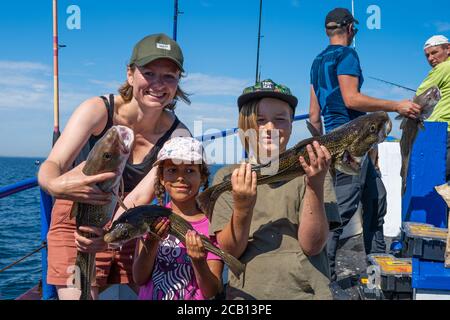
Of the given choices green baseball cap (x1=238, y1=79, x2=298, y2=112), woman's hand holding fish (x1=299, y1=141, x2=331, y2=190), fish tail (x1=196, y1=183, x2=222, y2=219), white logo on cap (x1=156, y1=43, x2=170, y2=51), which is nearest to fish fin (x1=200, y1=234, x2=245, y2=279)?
fish tail (x1=196, y1=183, x2=222, y2=219)

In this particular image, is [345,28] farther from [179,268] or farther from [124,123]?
[179,268]

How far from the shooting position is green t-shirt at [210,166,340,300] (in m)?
2.86

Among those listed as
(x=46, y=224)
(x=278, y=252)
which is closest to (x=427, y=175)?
(x=278, y=252)

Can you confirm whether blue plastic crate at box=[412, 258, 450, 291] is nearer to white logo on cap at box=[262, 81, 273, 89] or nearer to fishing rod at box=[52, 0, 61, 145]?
white logo on cap at box=[262, 81, 273, 89]

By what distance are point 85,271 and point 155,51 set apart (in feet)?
5.50

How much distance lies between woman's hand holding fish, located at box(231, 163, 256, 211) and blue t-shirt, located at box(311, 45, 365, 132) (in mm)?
2443

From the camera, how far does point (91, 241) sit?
3.11 m

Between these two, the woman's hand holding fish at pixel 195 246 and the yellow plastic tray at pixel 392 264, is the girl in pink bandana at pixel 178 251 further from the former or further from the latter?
the yellow plastic tray at pixel 392 264

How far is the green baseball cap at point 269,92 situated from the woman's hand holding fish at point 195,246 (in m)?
1.03

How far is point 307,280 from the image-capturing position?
9.41 feet

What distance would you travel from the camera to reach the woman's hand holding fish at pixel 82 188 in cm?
287

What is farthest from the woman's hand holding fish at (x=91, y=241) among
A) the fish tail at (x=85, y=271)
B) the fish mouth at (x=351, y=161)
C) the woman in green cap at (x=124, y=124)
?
the fish mouth at (x=351, y=161)

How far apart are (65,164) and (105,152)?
0.73 m

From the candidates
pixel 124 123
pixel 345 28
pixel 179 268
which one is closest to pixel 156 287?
pixel 179 268
